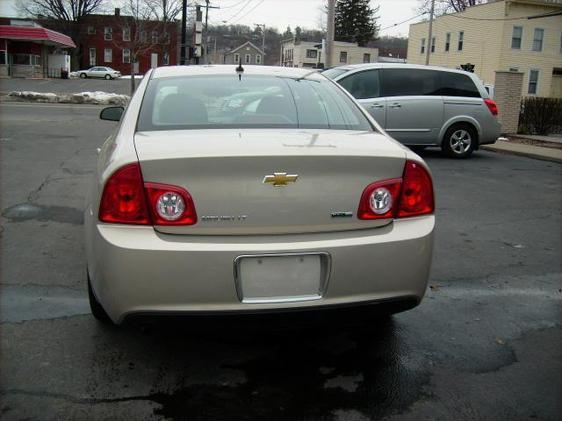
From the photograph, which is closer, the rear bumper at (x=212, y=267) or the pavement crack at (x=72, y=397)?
the rear bumper at (x=212, y=267)

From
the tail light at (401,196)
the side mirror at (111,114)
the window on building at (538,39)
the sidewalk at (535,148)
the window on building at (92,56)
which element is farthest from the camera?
the window on building at (92,56)

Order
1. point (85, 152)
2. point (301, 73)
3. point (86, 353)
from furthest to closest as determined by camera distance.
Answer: point (85, 152)
point (301, 73)
point (86, 353)

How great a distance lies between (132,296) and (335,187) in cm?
104

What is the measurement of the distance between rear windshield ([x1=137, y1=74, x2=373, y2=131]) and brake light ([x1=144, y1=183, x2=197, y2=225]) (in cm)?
60

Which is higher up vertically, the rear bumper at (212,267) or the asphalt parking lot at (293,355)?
the rear bumper at (212,267)

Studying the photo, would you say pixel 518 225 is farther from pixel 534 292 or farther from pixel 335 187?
pixel 335 187

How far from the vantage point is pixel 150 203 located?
256cm

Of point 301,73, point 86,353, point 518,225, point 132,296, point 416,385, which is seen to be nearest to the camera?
point 132,296

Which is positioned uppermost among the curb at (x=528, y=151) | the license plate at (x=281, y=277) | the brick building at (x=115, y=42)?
the brick building at (x=115, y=42)

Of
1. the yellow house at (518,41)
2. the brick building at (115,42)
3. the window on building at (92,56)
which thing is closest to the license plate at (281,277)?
the yellow house at (518,41)

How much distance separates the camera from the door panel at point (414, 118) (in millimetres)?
10883

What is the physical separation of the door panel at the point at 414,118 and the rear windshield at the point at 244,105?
287 inches

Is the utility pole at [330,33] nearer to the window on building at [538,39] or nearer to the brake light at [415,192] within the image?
the brake light at [415,192]

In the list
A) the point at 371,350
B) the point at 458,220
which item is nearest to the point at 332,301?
the point at 371,350
